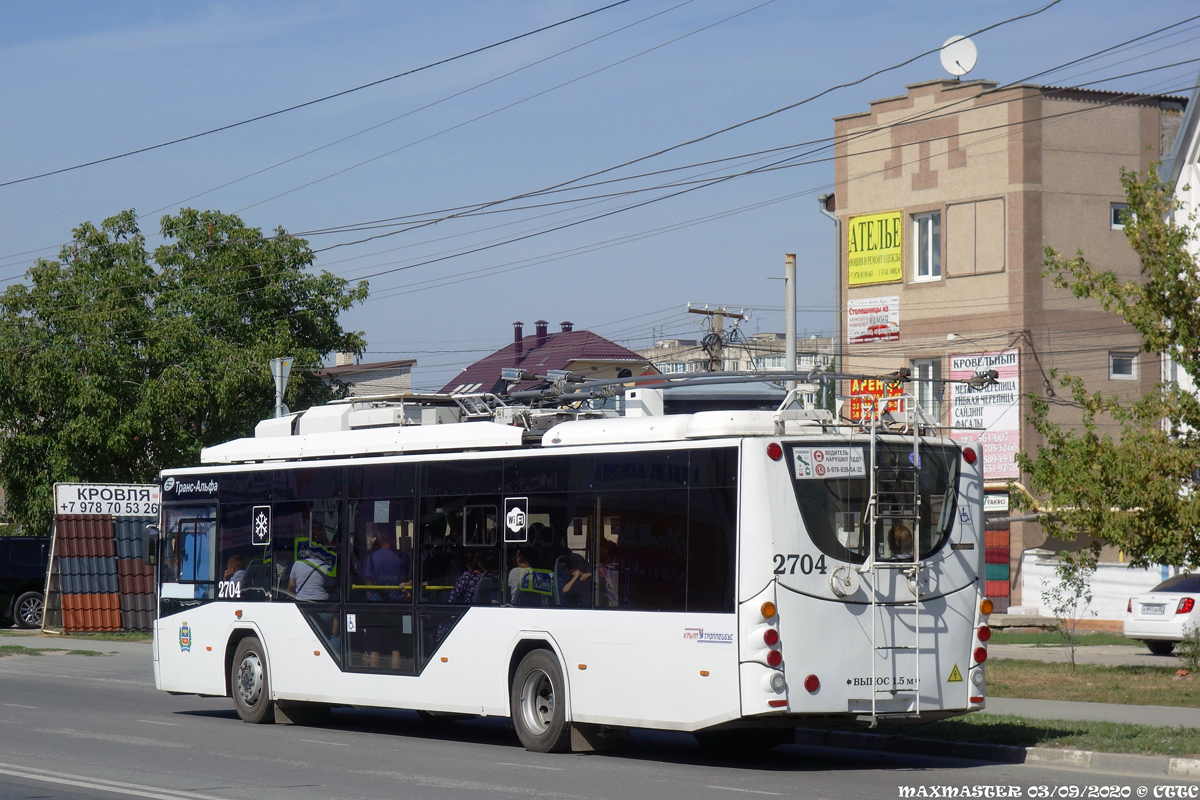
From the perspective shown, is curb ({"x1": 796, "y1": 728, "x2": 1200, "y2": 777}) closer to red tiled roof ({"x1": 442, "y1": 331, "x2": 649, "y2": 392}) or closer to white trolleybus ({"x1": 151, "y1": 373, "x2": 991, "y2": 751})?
white trolleybus ({"x1": 151, "y1": 373, "x2": 991, "y2": 751})

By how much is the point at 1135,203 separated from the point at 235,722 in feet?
38.7

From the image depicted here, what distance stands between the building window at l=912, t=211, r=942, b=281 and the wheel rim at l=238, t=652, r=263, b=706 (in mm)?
25345

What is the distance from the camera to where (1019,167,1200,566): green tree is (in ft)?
55.9

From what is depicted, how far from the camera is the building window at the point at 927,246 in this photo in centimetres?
3800

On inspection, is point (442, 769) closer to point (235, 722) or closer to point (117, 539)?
point (235, 722)

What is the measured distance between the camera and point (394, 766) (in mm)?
12352

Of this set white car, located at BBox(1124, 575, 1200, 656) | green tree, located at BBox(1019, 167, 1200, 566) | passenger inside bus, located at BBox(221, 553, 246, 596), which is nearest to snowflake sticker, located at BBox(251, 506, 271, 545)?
passenger inside bus, located at BBox(221, 553, 246, 596)

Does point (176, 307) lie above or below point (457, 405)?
above

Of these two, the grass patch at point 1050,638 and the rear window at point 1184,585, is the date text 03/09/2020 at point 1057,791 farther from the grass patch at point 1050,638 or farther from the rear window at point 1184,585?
the grass patch at point 1050,638

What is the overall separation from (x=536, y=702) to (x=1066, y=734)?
473 cm

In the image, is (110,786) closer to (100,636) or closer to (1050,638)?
(100,636)

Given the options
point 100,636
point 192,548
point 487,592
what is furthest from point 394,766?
point 100,636

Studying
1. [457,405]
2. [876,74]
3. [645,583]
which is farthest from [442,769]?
[876,74]

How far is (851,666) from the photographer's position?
38.9 feet
